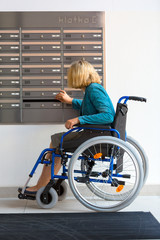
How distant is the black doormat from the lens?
2434mm

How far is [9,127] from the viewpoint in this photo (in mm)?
3631

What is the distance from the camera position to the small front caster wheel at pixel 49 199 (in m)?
3.08

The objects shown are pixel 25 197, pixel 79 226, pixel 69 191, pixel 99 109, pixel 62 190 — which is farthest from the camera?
pixel 69 191

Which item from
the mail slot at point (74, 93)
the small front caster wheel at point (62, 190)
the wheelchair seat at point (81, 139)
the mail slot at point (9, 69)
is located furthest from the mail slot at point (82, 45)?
the small front caster wheel at point (62, 190)

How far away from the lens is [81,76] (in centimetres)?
316

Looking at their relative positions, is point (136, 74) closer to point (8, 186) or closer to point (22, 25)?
point (22, 25)

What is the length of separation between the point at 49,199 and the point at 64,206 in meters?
0.20

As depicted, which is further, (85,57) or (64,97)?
(85,57)

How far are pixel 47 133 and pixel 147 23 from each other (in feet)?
4.70

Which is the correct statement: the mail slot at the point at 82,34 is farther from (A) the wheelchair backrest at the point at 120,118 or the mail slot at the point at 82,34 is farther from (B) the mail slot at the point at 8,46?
(A) the wheelchair backrest at the point at 120,118

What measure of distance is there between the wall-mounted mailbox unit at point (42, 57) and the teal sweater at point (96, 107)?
509 millimetres

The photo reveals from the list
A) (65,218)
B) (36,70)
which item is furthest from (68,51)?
(65,218)

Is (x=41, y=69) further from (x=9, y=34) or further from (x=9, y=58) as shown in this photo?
(x=9, y=34)

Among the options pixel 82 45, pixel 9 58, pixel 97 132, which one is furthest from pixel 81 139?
pixel 9 58
